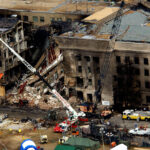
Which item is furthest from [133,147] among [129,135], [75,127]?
[75,127]

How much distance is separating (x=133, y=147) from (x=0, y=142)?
31.1 metres

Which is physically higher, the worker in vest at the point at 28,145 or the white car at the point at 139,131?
the worker in vest at the point at 28,145

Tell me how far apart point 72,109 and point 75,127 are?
682 cm

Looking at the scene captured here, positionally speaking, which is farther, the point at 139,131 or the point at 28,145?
the point at 139,131

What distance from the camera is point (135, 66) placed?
198m

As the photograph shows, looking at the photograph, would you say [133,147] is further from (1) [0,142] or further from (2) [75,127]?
(1) [0,142]

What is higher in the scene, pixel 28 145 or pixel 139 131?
pixel 28 145

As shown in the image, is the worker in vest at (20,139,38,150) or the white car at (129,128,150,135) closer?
the worker in vest at (20,139,38,150)

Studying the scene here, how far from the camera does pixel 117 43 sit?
19850 cm

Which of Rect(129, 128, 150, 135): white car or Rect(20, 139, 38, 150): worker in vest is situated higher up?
Rect(20, 139, 38, 150): worker in vest

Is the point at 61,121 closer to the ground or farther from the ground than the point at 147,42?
closer to the ground

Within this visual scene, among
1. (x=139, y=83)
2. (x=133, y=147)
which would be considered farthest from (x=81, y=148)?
(x=139, y=83)

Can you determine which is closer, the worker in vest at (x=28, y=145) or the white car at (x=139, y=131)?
the worker in vest at (x=28, y=145)

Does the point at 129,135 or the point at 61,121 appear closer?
the point at 129,135
